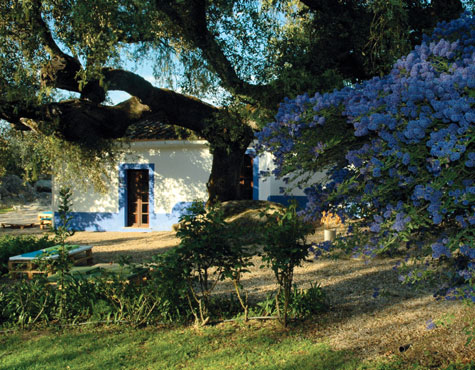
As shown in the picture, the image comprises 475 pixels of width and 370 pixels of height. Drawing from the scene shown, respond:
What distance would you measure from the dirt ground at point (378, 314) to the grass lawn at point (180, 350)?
0.25 m

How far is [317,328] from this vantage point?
4.58m

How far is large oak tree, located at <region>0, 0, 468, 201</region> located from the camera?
18.8 ft

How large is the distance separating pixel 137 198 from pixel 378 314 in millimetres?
11416

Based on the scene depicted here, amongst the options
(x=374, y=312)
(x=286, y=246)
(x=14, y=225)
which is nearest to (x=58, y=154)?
(x=14, y=225)

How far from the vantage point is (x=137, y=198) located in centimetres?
1512

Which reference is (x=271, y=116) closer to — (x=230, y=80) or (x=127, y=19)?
(x=230, y=80)

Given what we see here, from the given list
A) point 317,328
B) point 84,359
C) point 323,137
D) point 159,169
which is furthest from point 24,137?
point 323,137

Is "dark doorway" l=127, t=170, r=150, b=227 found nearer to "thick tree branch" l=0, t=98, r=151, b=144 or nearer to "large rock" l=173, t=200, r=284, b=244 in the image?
"large rock" l=173, t=200, r=284, b=244

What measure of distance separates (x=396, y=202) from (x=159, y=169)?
490 inches

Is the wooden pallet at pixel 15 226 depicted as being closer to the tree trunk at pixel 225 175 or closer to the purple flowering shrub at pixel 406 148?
the tree trunk at pixel 225 175

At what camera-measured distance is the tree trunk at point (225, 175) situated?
11.3m

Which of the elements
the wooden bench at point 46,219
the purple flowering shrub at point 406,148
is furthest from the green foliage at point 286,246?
the wooden bench at point 46,219

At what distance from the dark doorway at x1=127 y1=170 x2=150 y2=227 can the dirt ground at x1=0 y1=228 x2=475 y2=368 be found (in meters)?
8.00

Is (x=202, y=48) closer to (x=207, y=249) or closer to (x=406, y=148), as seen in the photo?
(x=207, y=249)
